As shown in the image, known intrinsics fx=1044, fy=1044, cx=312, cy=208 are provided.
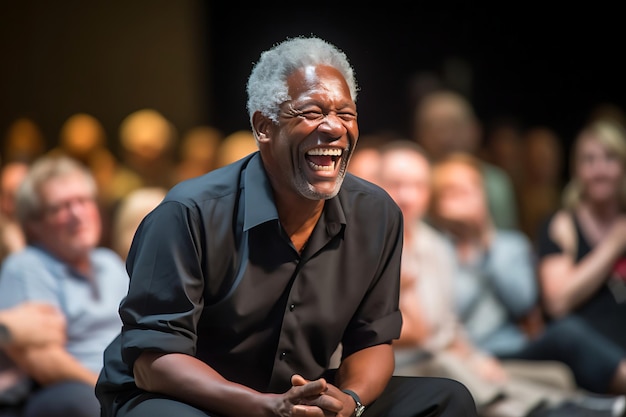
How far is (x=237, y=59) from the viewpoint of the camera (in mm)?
6309

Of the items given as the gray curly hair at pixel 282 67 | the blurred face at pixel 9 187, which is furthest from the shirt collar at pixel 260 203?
the blurred face at pixel 9 187

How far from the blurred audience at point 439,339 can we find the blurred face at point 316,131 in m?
1.47

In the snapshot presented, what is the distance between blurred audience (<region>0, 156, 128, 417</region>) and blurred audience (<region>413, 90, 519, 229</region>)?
2.03 m

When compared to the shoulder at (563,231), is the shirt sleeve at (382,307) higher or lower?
higher

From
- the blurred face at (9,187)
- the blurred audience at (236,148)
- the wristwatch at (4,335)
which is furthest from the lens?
the blurred audience at (236,148)

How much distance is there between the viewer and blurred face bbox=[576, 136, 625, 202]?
3965 millimetres

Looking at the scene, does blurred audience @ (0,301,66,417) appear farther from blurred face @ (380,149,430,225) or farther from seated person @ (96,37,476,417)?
blurred face @ (380,149,430,225)

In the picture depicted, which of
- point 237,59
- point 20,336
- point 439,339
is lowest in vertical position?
point 439,339

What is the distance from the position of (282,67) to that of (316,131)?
14cm

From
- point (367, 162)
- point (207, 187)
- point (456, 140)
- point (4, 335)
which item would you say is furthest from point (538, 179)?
point (207, 187)

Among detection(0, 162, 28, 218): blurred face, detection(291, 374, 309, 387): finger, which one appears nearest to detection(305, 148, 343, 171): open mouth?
detection(291, 374, 309, 387): finger

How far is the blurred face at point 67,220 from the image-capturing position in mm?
3104

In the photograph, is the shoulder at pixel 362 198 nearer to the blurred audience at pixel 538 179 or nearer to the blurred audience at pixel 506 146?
the blurred audience at pixel 538 179

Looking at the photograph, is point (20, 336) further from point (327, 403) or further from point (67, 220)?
point (327, 403)
